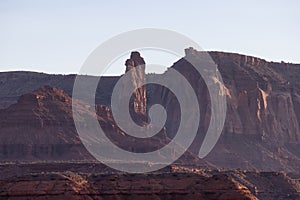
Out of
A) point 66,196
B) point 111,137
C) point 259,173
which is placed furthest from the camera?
point 111,137

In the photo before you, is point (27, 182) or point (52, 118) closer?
point (27, 182)

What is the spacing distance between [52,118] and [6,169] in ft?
94.0

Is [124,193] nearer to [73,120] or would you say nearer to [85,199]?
[85,199]

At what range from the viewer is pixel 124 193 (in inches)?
5635

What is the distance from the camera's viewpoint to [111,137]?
196 metres

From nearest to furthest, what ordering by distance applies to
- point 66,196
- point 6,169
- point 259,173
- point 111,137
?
point 66,196
point 6,169
point 259,173
point 111,137

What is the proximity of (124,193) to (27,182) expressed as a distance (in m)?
9.06

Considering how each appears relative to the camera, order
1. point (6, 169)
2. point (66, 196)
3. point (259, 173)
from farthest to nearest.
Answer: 1. point (259, 173)
2. point (6, 169)
3. point (66, 196)

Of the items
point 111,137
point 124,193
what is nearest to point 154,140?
point 111,137

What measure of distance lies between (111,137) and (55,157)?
35.5 feet

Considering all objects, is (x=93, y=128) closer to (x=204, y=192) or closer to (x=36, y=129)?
(x=36, y=129)

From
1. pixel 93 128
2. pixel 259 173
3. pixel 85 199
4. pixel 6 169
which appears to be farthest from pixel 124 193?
pixel 93 128

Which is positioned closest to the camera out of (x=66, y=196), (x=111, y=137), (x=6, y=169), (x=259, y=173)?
(x=66, y=196)

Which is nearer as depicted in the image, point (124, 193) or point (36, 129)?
point (124, 193)
